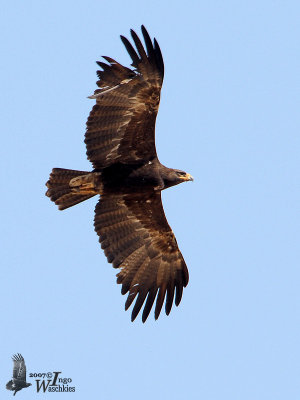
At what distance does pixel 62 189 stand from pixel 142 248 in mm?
1889

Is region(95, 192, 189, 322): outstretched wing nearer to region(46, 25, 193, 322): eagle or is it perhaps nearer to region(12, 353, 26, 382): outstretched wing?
region(46, 25, 193, 322): eagle

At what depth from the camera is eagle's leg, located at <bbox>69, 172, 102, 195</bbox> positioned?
15141 mm

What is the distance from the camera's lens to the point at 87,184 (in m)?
15.2

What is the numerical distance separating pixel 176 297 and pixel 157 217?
1.51m

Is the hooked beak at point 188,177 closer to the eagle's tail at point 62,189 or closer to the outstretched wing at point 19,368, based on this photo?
the eagle's tail at point 62,189

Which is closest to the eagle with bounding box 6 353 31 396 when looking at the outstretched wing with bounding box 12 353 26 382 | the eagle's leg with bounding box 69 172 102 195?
the outstretched wing with bounding box 12 353 26 382

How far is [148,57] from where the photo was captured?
45.7 ft

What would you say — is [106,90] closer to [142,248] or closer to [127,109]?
[127,109]

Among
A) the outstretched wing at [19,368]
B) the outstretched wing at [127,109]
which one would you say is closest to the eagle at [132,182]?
the outstretched wing at [127,109]

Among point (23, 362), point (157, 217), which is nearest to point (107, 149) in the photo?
point (157, 217)

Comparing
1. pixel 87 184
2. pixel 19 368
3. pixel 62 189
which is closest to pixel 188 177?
pixel 87 184

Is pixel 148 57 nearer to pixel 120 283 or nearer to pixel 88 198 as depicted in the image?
pixel 88 198

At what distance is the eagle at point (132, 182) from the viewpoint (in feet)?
46.9

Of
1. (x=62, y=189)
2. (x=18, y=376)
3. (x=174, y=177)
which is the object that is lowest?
(x=18, y=376)
